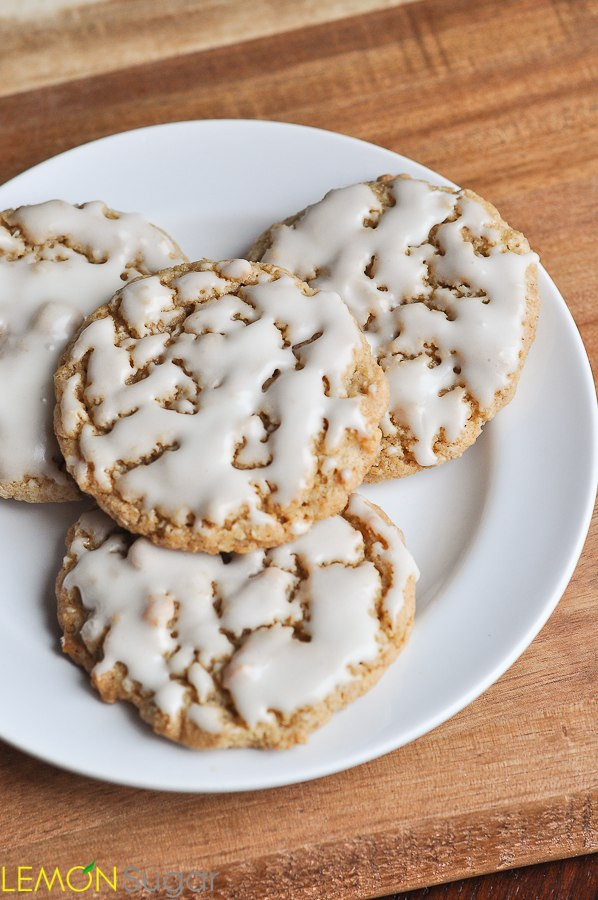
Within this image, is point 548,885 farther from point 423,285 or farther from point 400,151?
point 400,151

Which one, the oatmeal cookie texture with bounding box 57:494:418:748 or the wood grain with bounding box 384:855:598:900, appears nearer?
the oatmeal cookie texture with bounding box 57:494:418:748

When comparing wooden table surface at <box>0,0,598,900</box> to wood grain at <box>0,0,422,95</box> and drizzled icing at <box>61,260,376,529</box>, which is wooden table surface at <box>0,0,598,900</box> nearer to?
wood grain at <box>0,0,422,95</box>

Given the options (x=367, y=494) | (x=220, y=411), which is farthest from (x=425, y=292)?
(x=220, y=411)

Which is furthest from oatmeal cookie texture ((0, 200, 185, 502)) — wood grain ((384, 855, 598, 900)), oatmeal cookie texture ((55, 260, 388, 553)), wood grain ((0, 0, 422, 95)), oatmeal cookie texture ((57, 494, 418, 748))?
wood grain ((384, 855, 598, 900))

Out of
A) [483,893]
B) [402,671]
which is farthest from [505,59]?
[483,893]

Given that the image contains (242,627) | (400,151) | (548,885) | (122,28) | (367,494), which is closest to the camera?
(242,627)

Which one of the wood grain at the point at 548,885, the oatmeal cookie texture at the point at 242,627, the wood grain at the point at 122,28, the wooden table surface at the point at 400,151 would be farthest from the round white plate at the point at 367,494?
the wood grain at the point at 122,28
